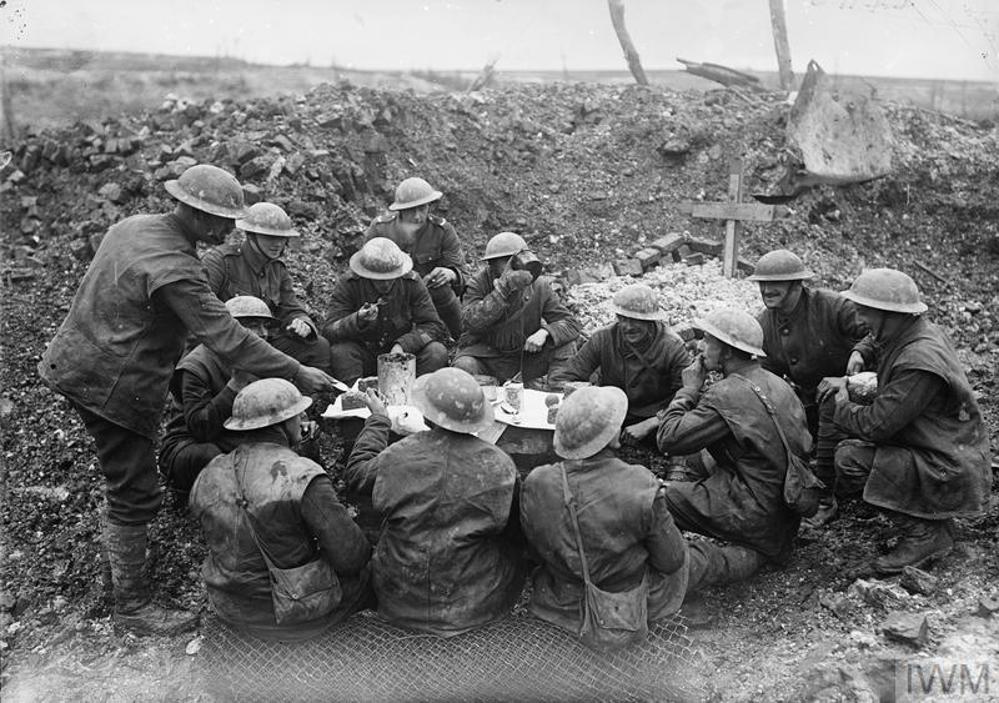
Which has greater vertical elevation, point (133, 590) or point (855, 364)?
point (855, 364)

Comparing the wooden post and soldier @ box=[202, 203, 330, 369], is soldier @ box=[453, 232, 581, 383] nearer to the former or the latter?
soldier @ box=[202, 203, 330, 369]

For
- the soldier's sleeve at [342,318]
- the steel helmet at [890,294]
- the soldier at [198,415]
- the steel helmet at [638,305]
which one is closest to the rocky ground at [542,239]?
the soldier at [198,415]

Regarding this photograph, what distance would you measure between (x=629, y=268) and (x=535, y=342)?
354 centimetres

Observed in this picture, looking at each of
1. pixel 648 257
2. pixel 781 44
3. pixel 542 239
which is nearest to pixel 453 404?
pixel 648 257

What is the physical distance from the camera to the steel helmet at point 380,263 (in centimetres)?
652

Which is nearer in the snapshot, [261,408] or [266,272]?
[261,408]

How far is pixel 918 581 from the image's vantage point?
4391 millimetres

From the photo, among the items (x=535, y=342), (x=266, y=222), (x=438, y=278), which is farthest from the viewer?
(x=438, y=278)

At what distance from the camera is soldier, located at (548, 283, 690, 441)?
5.89 metres

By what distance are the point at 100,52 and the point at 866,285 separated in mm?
18864

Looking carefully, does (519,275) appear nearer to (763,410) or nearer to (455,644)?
(763,410)

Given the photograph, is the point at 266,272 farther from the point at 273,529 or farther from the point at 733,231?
the point at 733,231

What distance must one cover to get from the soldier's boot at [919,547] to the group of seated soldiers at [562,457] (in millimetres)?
12

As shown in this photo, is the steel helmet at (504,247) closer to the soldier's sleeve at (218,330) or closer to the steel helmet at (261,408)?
the soldier's sleeve at (218,330)
